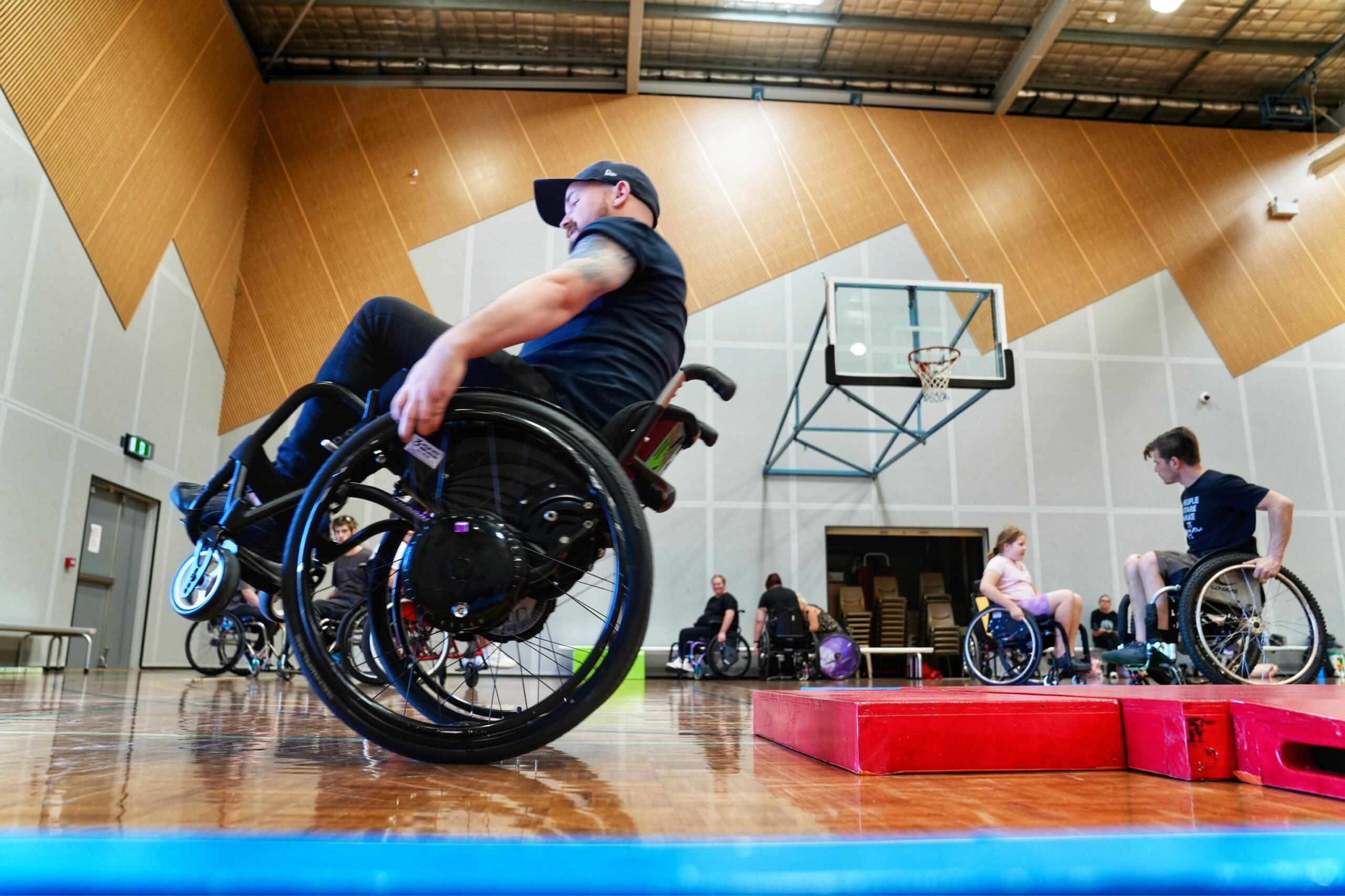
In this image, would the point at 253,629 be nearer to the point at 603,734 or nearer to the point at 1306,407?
the point at 603,734

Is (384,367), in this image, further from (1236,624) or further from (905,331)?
(905,331)

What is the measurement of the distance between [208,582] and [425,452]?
82 centimetres

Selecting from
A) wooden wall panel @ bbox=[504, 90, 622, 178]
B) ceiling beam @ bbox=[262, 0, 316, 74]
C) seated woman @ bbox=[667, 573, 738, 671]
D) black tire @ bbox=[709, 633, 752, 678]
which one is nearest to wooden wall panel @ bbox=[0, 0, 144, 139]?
ceiling beam @ bbox=[262, 0, 316, 74]

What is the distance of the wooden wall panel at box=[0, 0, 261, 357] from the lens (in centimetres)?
704

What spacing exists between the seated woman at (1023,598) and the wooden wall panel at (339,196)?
7340mm

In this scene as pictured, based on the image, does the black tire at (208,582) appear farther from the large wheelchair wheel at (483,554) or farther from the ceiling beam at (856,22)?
the ceiling beam at (856,22)

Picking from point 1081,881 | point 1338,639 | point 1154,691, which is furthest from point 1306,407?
point 1081,881

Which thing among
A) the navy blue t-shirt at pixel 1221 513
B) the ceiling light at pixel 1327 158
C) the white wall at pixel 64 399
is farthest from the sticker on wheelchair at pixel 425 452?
the ceiling light at pixel 1327 158

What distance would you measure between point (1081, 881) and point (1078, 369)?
12.3 meters

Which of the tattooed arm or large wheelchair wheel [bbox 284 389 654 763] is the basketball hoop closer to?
the tattooed arm

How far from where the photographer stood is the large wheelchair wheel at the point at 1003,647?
19.0ft

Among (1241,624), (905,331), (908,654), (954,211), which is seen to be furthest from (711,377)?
(954,211)

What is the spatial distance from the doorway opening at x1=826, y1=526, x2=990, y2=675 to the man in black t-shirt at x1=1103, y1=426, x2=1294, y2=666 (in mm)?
6544

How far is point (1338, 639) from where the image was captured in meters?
10.6
